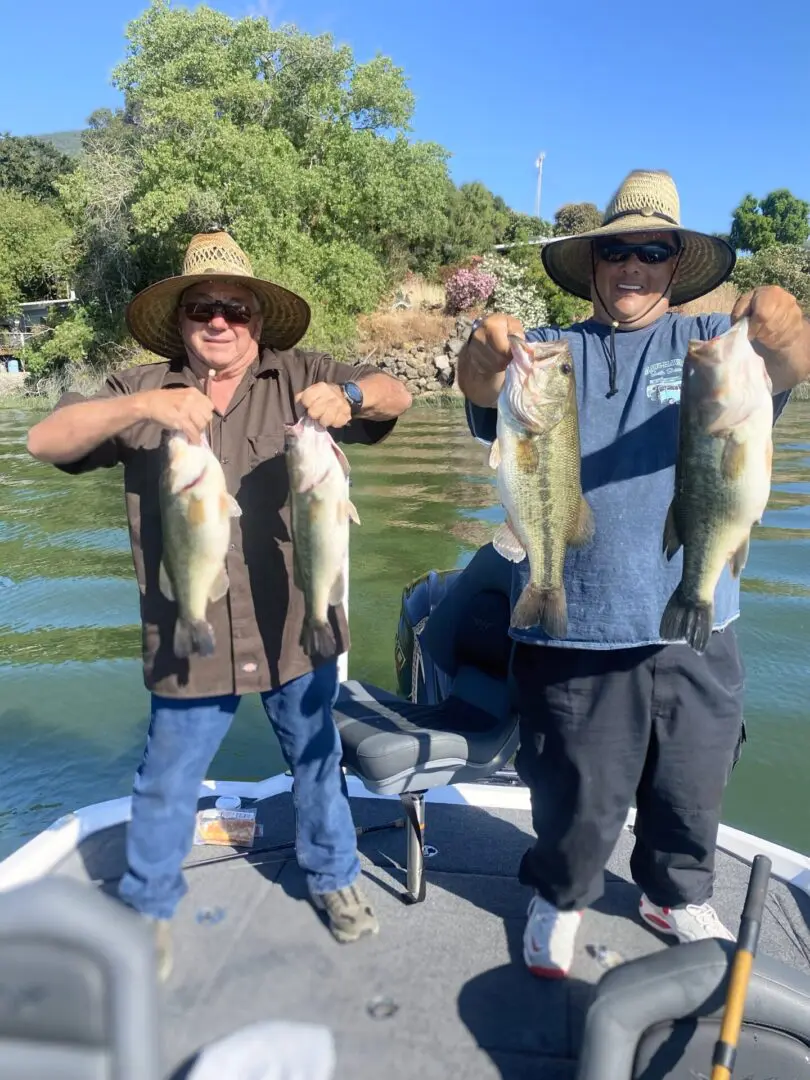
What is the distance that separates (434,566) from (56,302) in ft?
122

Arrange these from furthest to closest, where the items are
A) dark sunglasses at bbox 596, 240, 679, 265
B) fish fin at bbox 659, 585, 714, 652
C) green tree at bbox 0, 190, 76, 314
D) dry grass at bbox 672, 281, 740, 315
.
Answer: green tree at bbox 0, 190, 76, 314 → dry grass at bbox 672, 281, 740, 315 → dark sunglasses at bbox 596, 240, 679, 265 → fish fin at bbox 659, 585, 714, 652

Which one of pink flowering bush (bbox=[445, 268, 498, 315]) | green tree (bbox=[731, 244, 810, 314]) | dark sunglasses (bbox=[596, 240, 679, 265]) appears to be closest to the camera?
dark sunglasses (bbox=[596, 240, 679, 265])

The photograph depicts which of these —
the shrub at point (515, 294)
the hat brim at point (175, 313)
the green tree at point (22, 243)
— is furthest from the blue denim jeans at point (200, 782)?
the green tree at point (22, 243)

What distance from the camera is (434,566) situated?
1054 cm

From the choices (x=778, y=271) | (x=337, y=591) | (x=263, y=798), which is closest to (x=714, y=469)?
(x=337, y=591)

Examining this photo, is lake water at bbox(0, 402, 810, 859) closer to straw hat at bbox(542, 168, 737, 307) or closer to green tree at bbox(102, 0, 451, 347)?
straw hat at bbox(542, 168, 737, 307)

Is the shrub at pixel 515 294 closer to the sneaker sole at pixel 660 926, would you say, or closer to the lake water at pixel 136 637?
the lake water at pixel 136 637

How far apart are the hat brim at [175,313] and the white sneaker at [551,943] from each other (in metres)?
2.46

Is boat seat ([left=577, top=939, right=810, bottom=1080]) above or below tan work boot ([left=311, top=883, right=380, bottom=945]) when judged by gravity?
above

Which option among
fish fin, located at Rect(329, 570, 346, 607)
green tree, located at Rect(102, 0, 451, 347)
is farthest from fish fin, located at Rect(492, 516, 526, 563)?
green tree, located at Rect(102, 0, 451, 347)

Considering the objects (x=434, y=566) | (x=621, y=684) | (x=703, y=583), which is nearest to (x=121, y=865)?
(x=621, y=684)

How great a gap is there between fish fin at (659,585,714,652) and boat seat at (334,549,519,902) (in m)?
1.12

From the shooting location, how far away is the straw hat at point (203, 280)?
291cm

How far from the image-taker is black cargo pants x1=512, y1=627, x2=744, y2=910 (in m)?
2.77
